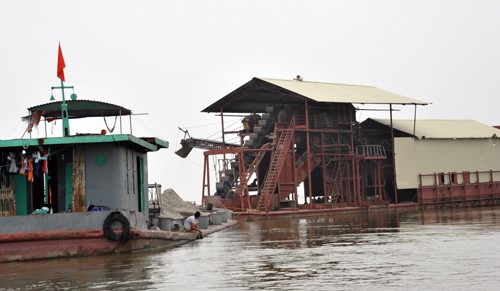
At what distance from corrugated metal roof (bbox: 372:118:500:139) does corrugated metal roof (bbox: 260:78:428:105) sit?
202 centimetres

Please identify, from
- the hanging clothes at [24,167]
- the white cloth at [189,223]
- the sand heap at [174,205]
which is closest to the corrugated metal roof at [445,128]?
the sand heap at [174,205]

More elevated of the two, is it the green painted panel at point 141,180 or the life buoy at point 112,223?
the green painted panel at point 141,180

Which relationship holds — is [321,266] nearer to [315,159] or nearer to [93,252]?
[93,252]

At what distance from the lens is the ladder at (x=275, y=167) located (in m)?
47.4

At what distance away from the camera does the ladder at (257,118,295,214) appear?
47.4 meters

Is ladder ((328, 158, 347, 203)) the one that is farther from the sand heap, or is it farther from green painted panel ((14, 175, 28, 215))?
green painted panel ((14, 175, 28, 215))

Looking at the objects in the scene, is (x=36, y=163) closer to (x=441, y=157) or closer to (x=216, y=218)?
(x=216, y=218)

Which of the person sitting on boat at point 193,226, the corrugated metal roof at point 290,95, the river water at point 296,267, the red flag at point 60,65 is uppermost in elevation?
the corrugated metal roof at point 290,95

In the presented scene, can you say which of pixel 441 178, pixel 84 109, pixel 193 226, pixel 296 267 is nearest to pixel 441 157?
pixel 441 178

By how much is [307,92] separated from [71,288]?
3546 centimetres

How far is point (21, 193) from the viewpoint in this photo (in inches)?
954

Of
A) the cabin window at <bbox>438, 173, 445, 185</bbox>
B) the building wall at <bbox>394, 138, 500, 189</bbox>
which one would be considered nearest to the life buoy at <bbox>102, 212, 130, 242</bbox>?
the building wall at <bbox>394, 138, 500, 189</bbox>

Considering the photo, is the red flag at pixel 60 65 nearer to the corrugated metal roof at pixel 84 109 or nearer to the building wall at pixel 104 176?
the corrugated metal roof at pixel 84 109

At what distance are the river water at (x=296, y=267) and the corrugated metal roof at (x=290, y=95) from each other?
79.9 ft
